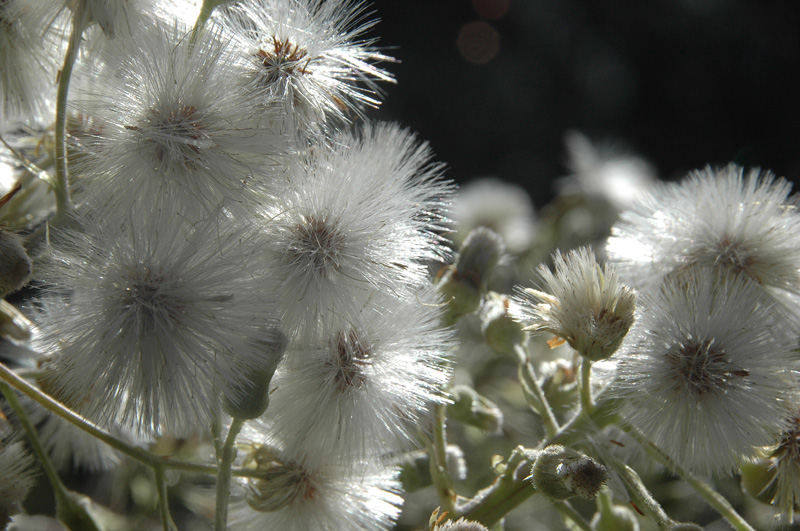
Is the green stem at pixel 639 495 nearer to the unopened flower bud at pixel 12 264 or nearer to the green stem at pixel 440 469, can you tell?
the green stem at pixel 440 469

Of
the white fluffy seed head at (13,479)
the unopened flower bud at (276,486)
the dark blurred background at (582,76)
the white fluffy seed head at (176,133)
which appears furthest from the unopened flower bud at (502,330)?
the dark blurred background at (582,76)

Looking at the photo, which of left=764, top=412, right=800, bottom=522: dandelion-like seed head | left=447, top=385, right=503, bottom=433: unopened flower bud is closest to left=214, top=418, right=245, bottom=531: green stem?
left=447, top=385, right=503, bottom=433: unopened flower bud

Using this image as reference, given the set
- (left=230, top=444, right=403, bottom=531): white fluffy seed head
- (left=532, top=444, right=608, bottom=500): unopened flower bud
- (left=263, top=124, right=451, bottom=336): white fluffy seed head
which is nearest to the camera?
(left=532, top=444, right=608, bottom=500): unopened flower bud

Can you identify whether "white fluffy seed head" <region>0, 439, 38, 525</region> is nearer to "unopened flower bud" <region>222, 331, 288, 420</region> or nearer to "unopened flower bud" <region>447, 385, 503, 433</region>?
"unopened flower bud" <region>222, 331, 288, 420</region>

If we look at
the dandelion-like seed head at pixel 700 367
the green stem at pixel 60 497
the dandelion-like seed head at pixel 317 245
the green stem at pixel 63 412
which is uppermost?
the dandelion-like seed head at pixel 317 245

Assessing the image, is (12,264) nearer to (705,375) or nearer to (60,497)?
(60,497)

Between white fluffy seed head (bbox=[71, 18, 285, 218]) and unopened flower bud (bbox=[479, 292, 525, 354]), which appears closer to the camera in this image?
white fluffy seed head (bbox=[71, 18, 285, 218])

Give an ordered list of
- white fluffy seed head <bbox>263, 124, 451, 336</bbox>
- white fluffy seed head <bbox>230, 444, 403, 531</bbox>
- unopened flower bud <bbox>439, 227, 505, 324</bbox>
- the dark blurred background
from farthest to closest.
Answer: the dark blurred background → unopened flower bud <bbox>439, 227, 505, 324</bbox> → white fluffy seed head <bbox>230, 444, 403, 531</bbox> → white fluffy seed head <bbox>263, 124, 451, 336</bbox>

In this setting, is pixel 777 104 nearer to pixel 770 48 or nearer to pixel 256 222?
pixel 770 48
